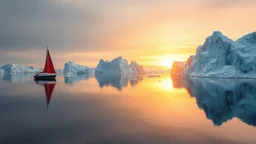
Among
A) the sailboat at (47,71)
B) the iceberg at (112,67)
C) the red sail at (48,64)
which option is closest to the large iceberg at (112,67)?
the iceberg at (112,67)

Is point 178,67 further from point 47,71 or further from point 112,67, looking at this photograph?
point 47,71

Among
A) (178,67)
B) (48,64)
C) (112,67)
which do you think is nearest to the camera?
(48,64)

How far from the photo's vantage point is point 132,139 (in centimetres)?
1152

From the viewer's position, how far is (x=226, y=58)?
87500 mm

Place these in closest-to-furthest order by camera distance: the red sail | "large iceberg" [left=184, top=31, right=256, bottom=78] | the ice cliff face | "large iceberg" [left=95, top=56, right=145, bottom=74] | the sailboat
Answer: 1. the red sail
2. the sailboat
3. "large iceberg" [left=184, top=31, right=256, bottom=78]
4. the ice cliff face
5. "large iceberg" [left=95, top=56, right=145, bottom=74]

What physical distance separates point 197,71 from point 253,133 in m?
90.4

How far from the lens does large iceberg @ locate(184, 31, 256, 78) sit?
76688 millimetres

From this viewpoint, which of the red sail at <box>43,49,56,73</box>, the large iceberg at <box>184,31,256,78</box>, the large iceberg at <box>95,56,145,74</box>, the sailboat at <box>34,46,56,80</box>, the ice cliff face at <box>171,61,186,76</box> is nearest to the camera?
the red sail at <box>43,49,56,73</box>

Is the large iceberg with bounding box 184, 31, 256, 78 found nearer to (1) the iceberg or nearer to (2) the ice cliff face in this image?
(2) the ice cliff face

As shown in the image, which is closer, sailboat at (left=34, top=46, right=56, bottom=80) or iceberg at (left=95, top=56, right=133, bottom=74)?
sailboat at (left=34, top=46, right=56, bottom=80)

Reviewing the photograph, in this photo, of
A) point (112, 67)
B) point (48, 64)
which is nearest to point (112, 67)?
point (112, 67)

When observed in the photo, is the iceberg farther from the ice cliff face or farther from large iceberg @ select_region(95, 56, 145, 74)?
the ice cliff face

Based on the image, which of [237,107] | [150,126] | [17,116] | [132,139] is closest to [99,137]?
[132,139]

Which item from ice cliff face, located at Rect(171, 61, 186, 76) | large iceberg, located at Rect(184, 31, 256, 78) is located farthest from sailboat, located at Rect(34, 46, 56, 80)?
ice cliff face, located at Rect(171, 61, 186, 76)
